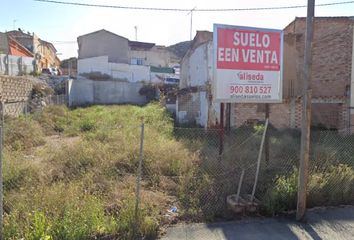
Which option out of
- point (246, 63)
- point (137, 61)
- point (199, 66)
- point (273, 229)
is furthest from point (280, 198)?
point (137, 61)

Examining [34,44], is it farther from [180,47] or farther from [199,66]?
[199,66]

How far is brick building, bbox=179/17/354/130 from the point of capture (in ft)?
54.2

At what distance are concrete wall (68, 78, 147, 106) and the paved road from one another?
27868mm

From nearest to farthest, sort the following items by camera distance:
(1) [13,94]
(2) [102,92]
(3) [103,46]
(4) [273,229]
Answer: (4) [273,229] < (1) [13,94] < (2) [102,92] < (3) [103,46]

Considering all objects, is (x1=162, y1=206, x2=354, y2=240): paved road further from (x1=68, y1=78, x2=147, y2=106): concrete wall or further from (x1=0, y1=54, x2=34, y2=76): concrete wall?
(x1=0, y1=54, x2=34, y2=76): concrete wall

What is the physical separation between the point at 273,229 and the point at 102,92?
31.4 m

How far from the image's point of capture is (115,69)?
45562 millimetres

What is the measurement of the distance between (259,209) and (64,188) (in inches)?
132

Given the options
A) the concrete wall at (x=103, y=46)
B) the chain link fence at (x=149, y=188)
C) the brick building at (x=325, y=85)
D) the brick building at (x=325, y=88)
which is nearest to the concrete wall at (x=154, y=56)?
the concrete wall at (x=103, y=46)

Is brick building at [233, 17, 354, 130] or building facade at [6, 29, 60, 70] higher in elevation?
building facade at [6, 29, 60, 70]

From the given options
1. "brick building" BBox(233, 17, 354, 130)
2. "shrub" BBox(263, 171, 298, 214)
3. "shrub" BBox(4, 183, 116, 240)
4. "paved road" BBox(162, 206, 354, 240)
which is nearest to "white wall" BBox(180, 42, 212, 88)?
"brick building" BBox(233, 17, 354, 130)

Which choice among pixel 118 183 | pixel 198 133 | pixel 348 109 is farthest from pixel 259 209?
pixel 348 109

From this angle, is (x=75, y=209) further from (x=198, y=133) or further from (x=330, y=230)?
(x=198, y=133)

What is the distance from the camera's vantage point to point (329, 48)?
59.4 ft
